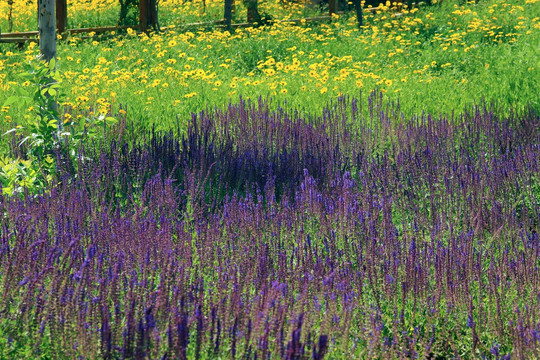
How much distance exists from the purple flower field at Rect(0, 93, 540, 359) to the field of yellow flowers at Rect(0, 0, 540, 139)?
1639 millimetres

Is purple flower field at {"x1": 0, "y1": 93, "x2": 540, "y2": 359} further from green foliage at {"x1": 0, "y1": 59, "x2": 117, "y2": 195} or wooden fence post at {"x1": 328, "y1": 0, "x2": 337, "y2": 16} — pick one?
wooden fence post at {"x1": 328, "y1": 0, "x2": 337, "y2": 16}

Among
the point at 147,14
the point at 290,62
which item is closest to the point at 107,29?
the point at 147,14

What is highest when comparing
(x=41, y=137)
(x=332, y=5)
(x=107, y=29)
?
(x=332, y=5)

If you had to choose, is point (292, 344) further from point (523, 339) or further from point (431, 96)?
point (431, 96)

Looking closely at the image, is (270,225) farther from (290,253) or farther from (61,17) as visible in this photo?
(61,17)

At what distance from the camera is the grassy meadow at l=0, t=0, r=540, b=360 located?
2.73m

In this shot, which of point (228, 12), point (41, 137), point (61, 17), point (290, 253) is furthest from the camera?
point (228, 12)

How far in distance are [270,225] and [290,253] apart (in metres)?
0.22

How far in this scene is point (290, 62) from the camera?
1164 centimetres

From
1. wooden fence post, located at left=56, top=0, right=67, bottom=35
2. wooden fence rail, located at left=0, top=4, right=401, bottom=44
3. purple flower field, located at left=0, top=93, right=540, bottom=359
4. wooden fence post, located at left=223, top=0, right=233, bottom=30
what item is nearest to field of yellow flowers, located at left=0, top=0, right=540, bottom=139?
wooden fence rail, located at left=0, top=4, right=401, bottom=44

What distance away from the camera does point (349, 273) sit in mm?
3486

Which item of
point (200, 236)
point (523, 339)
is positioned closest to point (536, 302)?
point (523, 339)

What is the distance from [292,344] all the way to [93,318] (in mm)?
959

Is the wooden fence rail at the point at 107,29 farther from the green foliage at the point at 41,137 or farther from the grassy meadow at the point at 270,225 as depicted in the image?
the green foliage at the point at 41,137
